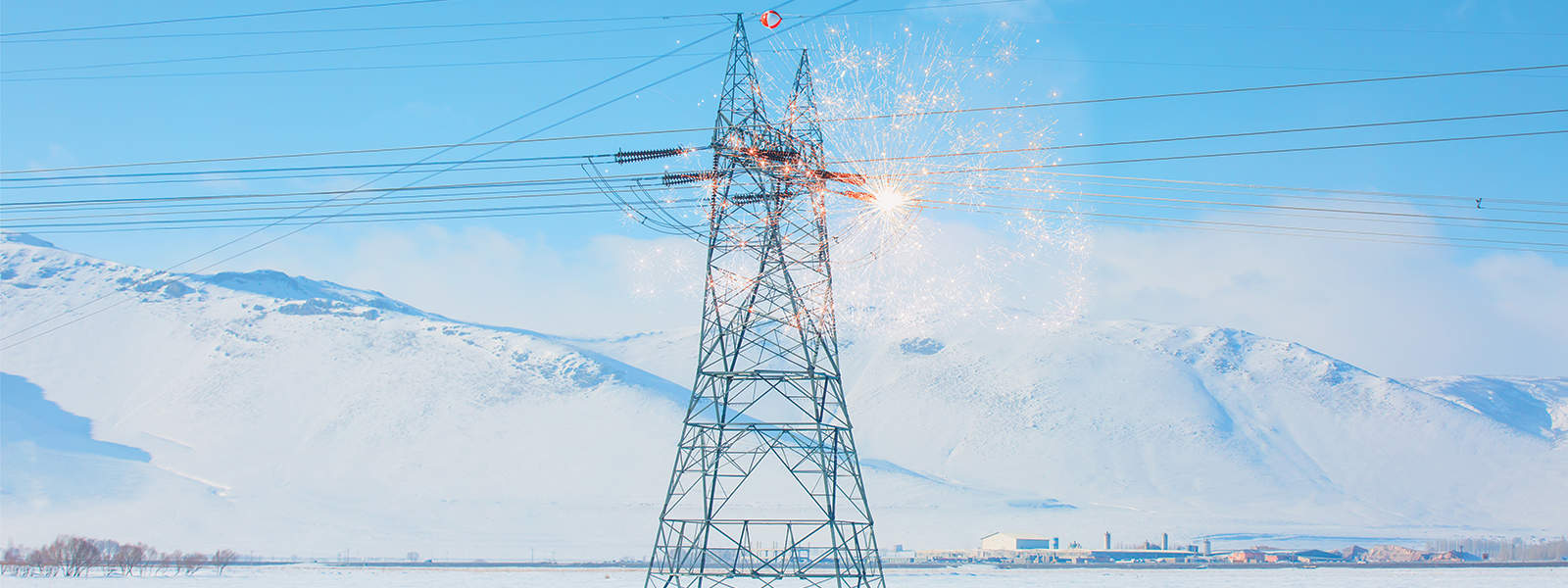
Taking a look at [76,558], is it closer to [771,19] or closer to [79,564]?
[79,564]

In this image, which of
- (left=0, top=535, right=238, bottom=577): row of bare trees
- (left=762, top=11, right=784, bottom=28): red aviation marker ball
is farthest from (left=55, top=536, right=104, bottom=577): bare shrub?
(left=762, top=11, right=784, bottom=28): red aviation marker ball

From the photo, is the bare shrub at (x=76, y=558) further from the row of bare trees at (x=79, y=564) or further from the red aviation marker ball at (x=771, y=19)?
the red aviation marker ball at (x=771, y=19)

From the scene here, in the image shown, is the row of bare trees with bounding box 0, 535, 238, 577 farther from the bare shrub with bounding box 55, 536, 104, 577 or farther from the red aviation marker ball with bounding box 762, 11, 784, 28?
the red aviation marker ball with bounding box 762, 11, 784, 28

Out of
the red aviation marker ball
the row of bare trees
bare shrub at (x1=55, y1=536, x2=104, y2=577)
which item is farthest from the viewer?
the row of bare trees

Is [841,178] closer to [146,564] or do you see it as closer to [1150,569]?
[1150,569]

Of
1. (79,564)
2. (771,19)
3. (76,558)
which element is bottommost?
(79,564)

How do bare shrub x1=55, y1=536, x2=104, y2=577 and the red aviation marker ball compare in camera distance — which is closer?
the red aviation marker ball

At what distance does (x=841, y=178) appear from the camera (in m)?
37.7

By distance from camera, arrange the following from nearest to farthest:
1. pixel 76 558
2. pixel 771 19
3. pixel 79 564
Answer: pixel 771 19
pixel 76 558
pixel 79 564

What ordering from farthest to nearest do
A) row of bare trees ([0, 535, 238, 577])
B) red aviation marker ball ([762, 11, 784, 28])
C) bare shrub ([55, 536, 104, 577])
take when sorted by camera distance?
row of bare trees ([0, 535, 238, 577])
bare shrub ([55, 536, 104, 577])
red aviation marker ball ([762, 11, 784, 28])

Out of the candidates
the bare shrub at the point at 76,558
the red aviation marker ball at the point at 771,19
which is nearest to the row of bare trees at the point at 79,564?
the bare shrub at the point at 76,558

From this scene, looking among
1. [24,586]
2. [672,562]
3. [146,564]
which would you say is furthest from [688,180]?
[146,564]

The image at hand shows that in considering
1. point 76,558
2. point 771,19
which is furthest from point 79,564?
point 771,19

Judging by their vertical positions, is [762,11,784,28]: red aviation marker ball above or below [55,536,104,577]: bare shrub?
above
